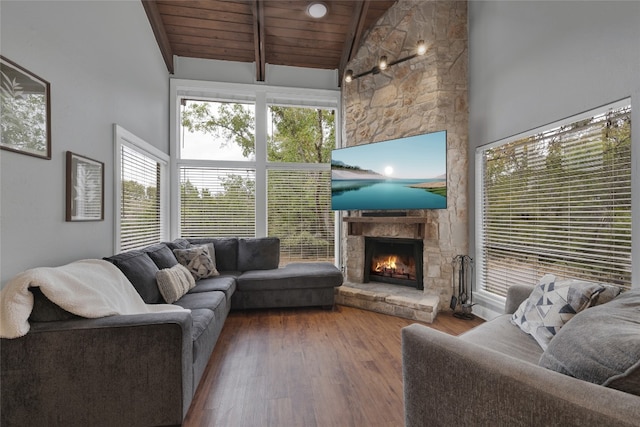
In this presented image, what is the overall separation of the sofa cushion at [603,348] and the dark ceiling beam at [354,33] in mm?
3934

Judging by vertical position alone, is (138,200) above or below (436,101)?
below

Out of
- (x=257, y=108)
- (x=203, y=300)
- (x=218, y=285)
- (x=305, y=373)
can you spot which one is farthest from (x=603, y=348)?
(x=257, y=108)

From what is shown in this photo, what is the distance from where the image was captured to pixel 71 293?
4.82 ft

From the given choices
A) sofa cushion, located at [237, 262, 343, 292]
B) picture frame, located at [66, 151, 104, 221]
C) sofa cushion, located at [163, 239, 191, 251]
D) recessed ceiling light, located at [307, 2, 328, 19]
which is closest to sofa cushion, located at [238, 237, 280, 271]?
sofa cushion, located at [237, 262, 343, 292]

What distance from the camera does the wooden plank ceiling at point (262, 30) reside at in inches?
145

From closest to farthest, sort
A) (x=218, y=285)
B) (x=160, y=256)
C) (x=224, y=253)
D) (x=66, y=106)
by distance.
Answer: (x=66, y=106) < (x=160, y=256) < (x=218, y=285) < (x=224, y=253)

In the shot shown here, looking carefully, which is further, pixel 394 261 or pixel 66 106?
pixel 394 261

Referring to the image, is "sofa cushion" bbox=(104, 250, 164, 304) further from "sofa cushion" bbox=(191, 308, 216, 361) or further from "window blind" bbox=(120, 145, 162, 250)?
"window blind" bbox=(120, 145, 162, 250)

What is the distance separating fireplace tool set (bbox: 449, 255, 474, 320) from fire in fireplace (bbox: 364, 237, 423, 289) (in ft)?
1.39

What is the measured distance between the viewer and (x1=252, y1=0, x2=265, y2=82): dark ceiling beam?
3.61m

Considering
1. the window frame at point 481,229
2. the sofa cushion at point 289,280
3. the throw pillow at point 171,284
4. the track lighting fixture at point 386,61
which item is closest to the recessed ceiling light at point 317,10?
the track lighting fixture at point 386,61

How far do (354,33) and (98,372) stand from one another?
176 inches

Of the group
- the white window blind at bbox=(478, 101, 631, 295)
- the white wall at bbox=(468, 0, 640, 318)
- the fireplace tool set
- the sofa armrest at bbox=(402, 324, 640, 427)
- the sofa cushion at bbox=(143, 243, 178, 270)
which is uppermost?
the white wall at bbox=(468, 0, 640, 318)

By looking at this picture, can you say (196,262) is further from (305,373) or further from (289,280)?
(305,373)
